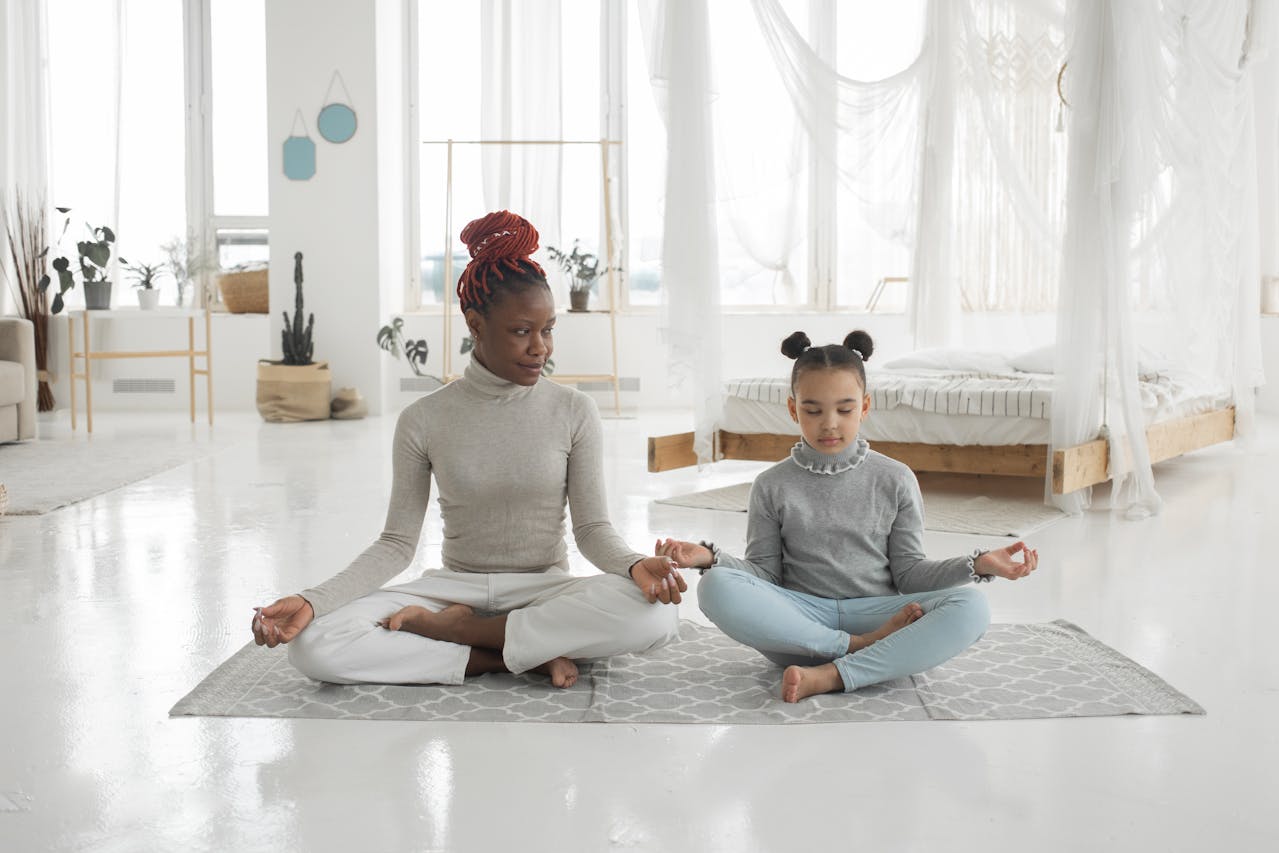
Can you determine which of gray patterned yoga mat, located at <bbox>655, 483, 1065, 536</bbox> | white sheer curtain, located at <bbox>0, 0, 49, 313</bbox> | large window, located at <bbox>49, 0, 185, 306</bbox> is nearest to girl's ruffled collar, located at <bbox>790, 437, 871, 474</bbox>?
gray patterned yoga mat, located at <bbox>655, 483, 1065, 536</bbox>

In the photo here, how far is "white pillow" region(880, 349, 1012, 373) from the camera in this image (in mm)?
4953

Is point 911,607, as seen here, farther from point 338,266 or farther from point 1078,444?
point 338,266

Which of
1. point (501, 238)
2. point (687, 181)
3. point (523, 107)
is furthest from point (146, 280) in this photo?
point (501, 238)

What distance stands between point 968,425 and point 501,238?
2407 millimetres

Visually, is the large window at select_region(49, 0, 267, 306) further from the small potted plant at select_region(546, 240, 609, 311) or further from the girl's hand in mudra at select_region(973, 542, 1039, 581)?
the girl's hand in mudra at select_region(973, 542, 1039, 581)

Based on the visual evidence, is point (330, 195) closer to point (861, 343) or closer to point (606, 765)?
point (861, 343)

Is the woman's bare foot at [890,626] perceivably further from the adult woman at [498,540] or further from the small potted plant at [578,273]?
the small potted plant at [578,273]

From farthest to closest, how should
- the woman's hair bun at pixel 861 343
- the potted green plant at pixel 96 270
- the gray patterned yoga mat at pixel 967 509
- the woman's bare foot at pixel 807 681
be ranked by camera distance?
1. the potted green plant at pixel 96 270
2. the gray patterned yoga mat at pixel 967 509
3. the woman's hair bun at pixel 861 343
4. the woman's bare foot at pixel 807 681

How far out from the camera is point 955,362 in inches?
198

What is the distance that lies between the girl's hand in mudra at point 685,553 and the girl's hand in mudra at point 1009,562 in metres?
0.44

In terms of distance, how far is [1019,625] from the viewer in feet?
8.55

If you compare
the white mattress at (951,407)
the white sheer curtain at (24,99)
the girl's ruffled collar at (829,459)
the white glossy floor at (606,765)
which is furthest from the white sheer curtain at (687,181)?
the white sheer curtain at (24,99)

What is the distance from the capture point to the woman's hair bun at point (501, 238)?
2191mm

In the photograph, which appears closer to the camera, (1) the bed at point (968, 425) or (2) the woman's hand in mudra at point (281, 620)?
(2) the woman's hand in mudra at point (281, 620)
